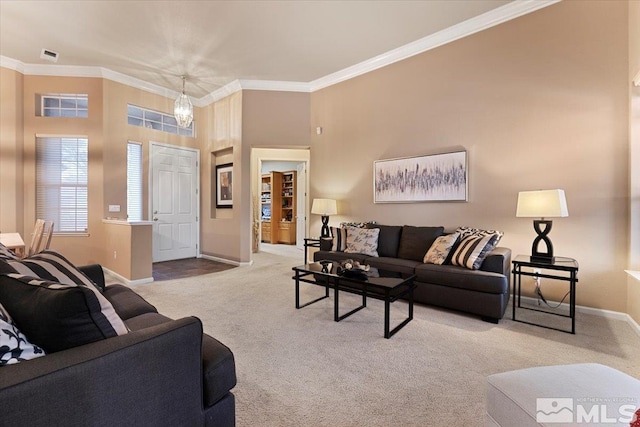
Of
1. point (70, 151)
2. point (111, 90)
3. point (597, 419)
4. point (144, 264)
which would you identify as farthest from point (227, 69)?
point (597, 419)

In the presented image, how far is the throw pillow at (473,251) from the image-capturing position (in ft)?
10.2

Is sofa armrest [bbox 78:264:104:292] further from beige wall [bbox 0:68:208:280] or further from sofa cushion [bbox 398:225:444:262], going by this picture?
sofa cushion [bbox 398:225:444:262]

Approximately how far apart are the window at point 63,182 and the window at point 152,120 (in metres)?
0.89

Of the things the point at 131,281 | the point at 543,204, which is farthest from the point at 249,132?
the point at 543,204

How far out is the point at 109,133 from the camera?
513 cm

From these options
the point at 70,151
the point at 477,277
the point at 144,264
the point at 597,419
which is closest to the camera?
the point at 597,419

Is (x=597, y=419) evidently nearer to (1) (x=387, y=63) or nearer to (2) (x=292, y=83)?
(1) (x=387, y=63)

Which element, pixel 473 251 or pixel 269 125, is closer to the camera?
pixel 473 251

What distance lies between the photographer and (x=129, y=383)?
3.28ft

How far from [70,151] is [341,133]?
4.69 meters

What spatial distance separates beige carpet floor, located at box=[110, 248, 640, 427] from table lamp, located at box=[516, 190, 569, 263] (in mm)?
716

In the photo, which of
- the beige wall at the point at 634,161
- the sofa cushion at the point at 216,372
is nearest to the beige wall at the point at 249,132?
the beige wall at the point at 634,161

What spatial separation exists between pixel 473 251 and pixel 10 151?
6891mm

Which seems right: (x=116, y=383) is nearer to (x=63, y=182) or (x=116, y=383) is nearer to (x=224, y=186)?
(x=224, y=186)
